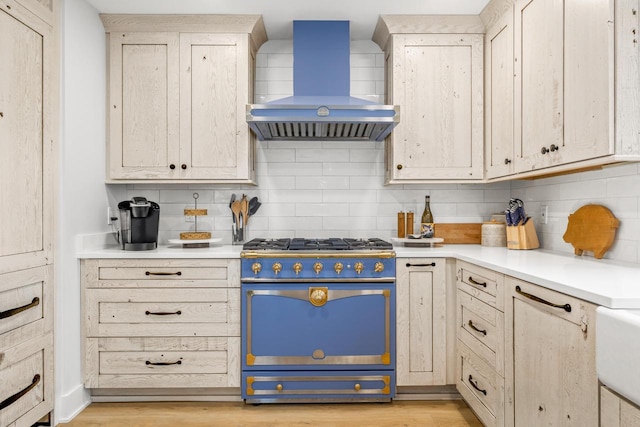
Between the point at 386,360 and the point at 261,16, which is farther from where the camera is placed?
the point at 261,16

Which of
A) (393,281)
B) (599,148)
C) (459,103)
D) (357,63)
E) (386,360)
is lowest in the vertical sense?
(386,360)

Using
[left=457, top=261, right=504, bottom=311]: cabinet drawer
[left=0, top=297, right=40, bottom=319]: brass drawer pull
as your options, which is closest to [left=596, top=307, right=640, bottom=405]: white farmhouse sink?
[left=457, top=261, right=504, bottom=311]: cabinet drawer

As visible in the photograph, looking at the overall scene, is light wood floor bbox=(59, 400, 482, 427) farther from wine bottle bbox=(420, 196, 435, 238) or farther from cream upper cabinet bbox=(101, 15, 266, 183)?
cream upper cabinet bbox=(101, 15, 266, 183)

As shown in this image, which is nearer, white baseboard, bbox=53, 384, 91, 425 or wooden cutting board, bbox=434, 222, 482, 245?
white baseboard, bbox=53, 384, 91, 425

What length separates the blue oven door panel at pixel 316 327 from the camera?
2.42 metres

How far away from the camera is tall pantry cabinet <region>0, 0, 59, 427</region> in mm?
1854

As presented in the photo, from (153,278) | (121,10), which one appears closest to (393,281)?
(153,278)

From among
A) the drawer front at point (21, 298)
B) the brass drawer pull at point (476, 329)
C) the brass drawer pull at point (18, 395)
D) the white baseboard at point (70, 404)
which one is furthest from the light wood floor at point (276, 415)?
the drawer front at point (21, 298)

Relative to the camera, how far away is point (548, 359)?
1.46 metres

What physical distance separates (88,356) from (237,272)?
99cm

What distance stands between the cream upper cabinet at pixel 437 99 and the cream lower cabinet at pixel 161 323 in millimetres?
1380

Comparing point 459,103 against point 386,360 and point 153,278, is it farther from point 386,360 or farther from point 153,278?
point 153,278

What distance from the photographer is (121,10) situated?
2.63m

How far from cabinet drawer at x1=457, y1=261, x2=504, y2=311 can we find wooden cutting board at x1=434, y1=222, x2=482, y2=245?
64 centimetres
